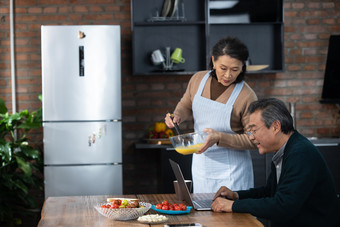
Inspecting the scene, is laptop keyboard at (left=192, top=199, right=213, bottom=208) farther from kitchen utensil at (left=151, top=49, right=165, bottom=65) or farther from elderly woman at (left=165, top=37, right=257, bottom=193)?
kitchen utensil at (left=151, top=49, right=165, bottom=65)

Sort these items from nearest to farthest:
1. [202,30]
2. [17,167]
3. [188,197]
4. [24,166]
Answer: [188,197] < [24,166] < [17,167] < [202,30]

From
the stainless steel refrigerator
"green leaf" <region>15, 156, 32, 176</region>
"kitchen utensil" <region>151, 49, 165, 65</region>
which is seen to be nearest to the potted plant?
"green leaf" <region>15, 156, 32, 176</region>

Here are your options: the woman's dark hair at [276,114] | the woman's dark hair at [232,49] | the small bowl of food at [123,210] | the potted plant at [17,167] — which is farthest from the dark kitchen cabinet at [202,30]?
the small bowl of food at [123,210]

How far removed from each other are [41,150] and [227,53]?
105 inches

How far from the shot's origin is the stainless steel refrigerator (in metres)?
4.36

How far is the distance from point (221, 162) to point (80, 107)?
1.83m

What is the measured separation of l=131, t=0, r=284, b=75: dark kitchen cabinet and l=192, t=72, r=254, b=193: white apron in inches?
72.6

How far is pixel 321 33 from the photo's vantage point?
5.11m

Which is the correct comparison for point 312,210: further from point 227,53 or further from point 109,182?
point 109,182

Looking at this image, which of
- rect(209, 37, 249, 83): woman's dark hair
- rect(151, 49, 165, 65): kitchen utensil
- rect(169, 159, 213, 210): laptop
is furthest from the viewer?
rect(151, 49, 165, 65): kitchen utensil

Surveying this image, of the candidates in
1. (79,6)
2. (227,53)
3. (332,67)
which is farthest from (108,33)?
(332,67)

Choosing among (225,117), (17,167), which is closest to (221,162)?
(225,117)

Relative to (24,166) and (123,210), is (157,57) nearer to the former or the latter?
(24,166)

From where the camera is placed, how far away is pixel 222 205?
90.7 inches
